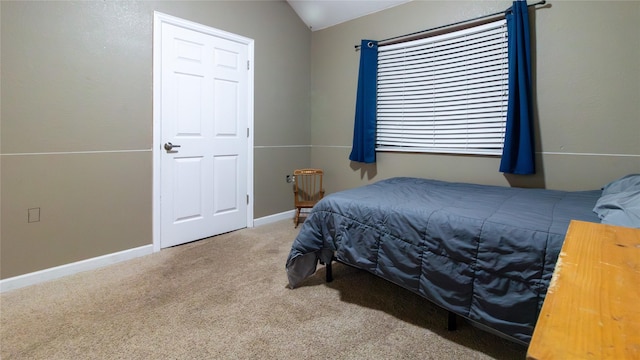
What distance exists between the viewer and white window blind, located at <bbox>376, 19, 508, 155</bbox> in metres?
2.77

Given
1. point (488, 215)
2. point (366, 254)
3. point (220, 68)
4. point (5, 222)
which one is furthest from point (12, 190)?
point (488, 215)

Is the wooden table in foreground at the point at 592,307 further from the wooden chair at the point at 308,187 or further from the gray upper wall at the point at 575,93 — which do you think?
the wooden chair at the point at 308,187

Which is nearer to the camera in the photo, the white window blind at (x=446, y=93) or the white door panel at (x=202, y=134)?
the white window blind at (x=446, y=93)

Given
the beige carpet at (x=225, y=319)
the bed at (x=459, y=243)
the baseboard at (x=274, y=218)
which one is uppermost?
the bed at (x=459, y=243)

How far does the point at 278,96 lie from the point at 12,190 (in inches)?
100

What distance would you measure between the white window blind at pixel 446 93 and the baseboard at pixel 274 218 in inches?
55.2

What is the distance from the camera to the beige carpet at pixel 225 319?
1.54 m

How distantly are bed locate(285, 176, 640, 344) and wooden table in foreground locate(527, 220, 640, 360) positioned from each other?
1.93ft

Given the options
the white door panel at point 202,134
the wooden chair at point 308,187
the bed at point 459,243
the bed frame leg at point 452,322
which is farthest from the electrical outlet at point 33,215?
the bed frame leg at point 452,322

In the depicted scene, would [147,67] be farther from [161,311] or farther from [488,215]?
[488,215]

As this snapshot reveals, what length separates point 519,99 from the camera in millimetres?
2562

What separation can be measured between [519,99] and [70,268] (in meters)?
3.73

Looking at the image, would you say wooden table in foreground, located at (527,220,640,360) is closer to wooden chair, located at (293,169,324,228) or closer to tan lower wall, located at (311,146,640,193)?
tan lower wall, located at (311,146,640,193)

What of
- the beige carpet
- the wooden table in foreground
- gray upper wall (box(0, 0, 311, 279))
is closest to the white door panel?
gray upper wall (box(0, 0, 311, 279))
